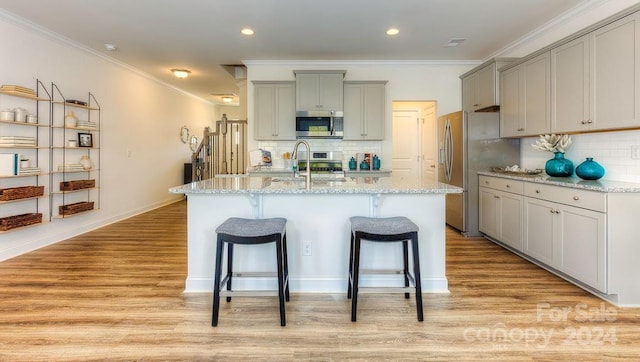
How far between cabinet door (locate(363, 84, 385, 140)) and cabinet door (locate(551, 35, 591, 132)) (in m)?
2.32

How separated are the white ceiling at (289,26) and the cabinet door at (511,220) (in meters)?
2.08

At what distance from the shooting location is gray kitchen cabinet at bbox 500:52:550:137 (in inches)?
137

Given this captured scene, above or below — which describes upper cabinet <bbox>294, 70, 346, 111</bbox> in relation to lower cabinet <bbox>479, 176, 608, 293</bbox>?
above

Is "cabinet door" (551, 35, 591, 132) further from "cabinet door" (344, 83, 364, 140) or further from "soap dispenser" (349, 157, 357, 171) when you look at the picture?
"soap dispenser" (349, 157, 357, 171)

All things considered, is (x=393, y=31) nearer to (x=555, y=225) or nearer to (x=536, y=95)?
(x=536, y=95)

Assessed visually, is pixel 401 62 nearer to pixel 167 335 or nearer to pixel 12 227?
pixel 167 335

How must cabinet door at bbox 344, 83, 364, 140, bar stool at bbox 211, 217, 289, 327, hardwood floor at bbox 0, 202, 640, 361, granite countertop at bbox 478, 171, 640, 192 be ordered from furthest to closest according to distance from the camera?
1. cabinet door at bbox 344, 83, 364, 140
2. granite countertop at bbox 478, 171, 640, 192
3. bar stool at bbox 211, 217, 289, 327
4. hardwood floor at bbox 0, 202, 640, 361

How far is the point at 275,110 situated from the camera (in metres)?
5.18

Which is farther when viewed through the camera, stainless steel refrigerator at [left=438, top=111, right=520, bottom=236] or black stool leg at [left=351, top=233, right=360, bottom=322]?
stainless steel refrigerator at [left=438, top=111, right=520, bottom=236]

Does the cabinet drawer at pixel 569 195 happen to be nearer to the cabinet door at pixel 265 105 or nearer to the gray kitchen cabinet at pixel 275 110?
the gray kitchen cabinet at pixel 275 110

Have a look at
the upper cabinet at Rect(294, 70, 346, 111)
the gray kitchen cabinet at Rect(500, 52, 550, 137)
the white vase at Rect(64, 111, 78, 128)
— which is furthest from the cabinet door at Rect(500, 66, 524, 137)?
the white vase at Rect(64, 111, 78, 128)

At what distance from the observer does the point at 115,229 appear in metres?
4.91

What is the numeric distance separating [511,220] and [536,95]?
56.9 inches

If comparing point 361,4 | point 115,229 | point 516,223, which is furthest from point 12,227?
point 516,223
